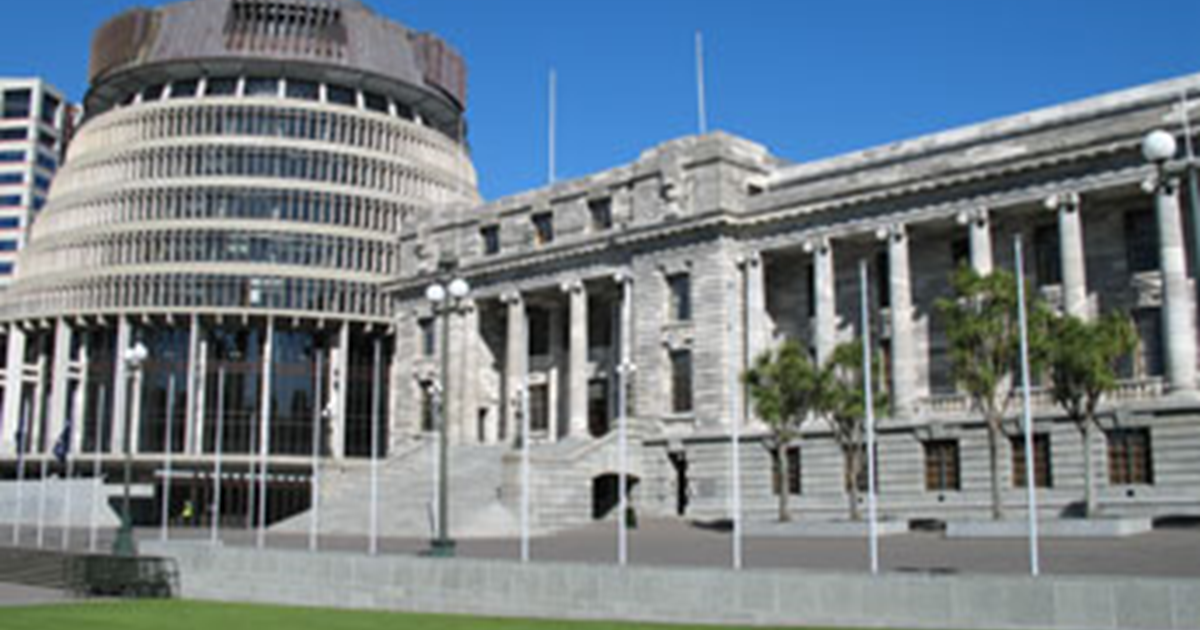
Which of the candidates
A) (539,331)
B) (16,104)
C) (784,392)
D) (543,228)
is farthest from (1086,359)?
(16,104)

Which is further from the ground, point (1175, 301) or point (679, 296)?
point (679, 296)

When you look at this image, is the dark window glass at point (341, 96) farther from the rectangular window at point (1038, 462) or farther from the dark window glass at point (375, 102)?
the rectangular window at point (1038, 462)

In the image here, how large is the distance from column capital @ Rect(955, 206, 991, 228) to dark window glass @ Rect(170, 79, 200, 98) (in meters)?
72.6

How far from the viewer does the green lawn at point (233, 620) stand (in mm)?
24917

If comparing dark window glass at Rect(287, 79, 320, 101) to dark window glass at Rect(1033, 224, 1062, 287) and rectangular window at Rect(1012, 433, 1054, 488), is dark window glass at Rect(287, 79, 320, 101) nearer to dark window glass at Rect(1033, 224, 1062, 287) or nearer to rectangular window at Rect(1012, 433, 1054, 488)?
dark window glass at Rect(1033, 224, 1062, 287)

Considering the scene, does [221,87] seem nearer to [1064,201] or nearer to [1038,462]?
[1064,201]

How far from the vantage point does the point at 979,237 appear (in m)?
55.4

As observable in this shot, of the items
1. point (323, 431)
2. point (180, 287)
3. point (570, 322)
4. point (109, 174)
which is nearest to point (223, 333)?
point (180, 287)

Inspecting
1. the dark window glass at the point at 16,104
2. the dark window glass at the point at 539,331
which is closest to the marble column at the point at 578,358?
the dark window glass at the point at 539,331

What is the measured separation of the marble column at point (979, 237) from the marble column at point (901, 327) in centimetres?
334

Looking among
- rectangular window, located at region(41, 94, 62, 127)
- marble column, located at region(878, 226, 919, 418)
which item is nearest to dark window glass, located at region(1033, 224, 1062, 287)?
marble column, located at region(878, 226, 919, 418)

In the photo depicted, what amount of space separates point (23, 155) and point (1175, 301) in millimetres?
145053

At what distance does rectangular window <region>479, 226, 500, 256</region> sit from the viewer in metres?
77.7

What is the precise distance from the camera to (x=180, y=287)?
99.7 meters
